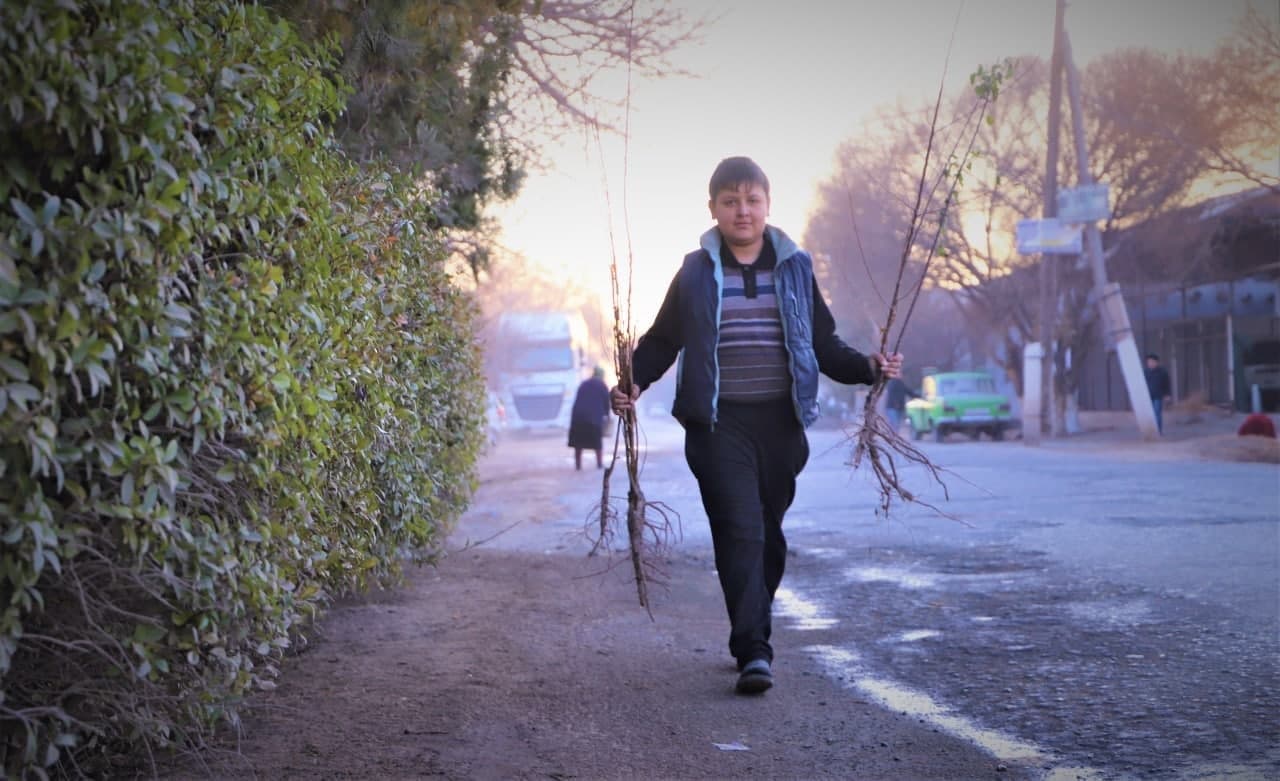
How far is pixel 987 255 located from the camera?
41344mm

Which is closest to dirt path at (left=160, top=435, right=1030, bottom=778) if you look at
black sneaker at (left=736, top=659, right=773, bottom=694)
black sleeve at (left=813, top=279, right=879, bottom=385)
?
black sneaker at (left=736, top=659, right=773, bottom=694)

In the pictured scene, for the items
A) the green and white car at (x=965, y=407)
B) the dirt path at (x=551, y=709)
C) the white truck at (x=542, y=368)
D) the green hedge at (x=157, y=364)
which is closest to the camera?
the green hedge at (x=157, y=364)

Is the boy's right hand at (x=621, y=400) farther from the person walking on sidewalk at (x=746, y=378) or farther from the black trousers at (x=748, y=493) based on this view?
the black trousers at (x=748, y=493)

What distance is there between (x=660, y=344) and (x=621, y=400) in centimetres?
52

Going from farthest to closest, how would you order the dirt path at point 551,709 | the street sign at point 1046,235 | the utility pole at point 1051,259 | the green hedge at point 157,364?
→ the utility pole at point 1051,259 → the street sign at point 1046,235 → the dirt path at point 551,709 → the green hedge at point 157,364

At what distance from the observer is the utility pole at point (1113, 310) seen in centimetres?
2998

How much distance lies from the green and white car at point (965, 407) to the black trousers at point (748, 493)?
3227 centimetres

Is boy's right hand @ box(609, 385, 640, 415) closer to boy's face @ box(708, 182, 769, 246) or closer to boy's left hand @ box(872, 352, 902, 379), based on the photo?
boy's face @ box(708, 182, 769, 246)

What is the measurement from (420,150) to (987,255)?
114ft

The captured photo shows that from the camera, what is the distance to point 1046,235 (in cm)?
3123

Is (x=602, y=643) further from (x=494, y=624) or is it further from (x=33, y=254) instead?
(x=33, y=254)

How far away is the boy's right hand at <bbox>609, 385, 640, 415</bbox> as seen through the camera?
19.0 ft

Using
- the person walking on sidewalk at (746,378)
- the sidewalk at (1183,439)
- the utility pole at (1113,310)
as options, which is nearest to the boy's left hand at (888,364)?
the person walking on sidewalk at (746,378)

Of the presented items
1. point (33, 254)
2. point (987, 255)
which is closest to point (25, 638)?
point (33, 254)
